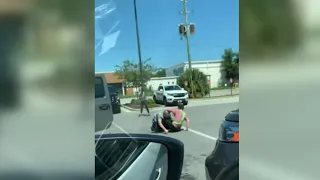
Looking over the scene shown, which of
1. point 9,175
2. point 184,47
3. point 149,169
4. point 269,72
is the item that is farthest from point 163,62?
point 9,175

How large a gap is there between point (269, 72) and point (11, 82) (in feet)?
2.29

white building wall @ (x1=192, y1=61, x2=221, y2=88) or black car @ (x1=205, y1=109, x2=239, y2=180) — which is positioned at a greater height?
white building wall @ (x1=192, y1=61, x2=221, y2=88)

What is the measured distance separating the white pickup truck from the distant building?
4cm

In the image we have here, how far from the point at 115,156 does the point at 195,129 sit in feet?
0.97

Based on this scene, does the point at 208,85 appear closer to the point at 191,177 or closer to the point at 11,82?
the point at 191,177

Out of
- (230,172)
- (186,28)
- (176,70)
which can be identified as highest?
(186,28)

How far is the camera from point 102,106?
117 cm

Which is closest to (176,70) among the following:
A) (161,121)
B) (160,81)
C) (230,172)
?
(160,81)

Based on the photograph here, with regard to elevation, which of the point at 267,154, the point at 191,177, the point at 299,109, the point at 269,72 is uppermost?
the point at 269,72

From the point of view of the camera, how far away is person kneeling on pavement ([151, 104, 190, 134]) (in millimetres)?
1228

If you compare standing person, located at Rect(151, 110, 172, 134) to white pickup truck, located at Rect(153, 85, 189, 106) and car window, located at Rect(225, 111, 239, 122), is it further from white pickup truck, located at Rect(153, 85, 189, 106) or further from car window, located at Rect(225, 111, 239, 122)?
car window, located at Rect(225, 111, 239, 122)

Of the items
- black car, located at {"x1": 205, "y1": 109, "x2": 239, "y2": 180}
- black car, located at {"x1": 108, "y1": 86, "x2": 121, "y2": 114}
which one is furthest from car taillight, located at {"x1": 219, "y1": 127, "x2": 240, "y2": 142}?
black car, located at {"x1": 108, "y1": 86, "x2": 121, "y2": 114}

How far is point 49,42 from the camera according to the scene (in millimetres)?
1079

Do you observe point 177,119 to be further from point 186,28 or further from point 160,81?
point 186,28
